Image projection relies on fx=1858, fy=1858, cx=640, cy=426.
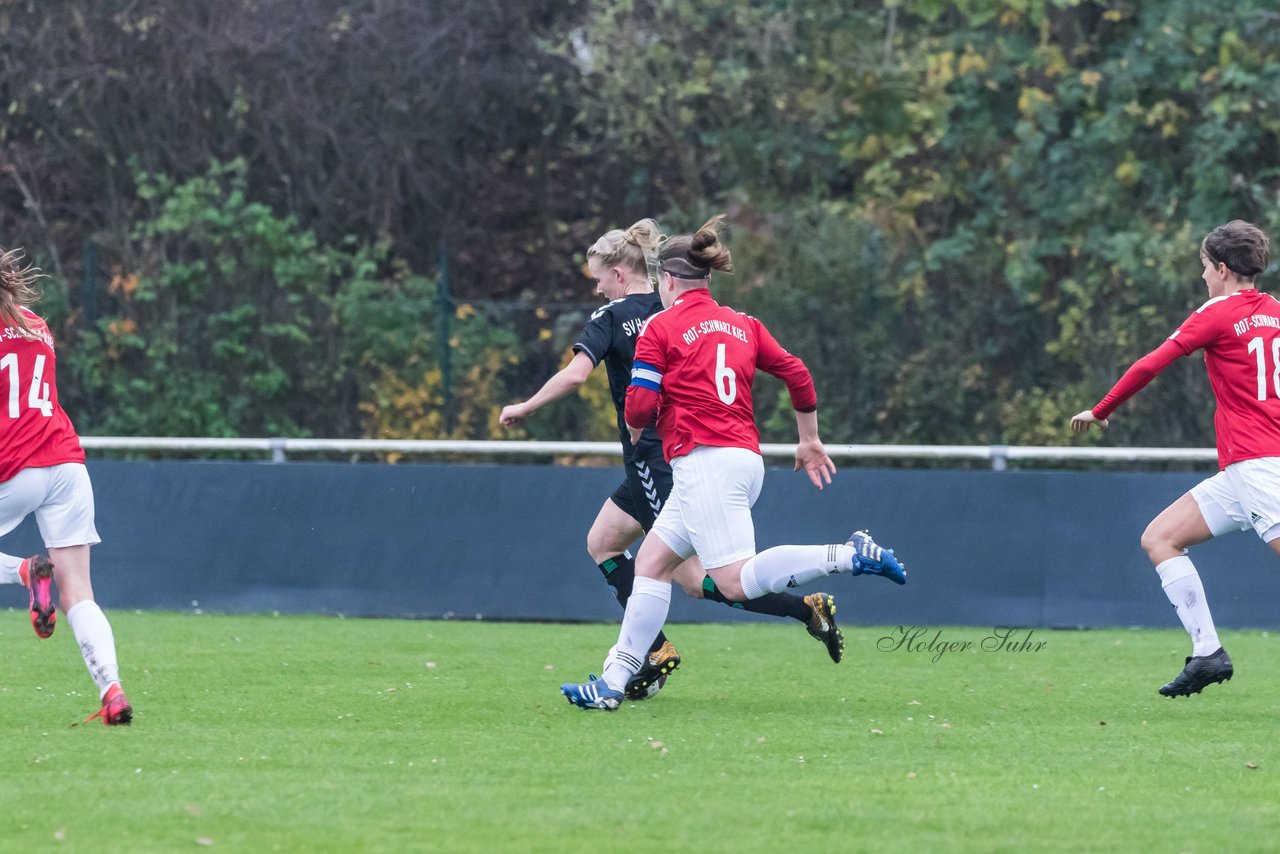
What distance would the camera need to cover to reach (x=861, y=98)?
682 inches

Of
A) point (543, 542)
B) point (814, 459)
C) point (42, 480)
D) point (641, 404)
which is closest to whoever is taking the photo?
point (42, 480)

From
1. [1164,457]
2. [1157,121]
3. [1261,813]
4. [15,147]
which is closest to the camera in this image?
[1261,813]

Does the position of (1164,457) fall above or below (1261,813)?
below

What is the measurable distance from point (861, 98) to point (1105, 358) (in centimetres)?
466

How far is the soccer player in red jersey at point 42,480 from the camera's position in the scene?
7082mm

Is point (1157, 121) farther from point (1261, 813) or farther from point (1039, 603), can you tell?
point (1261, 813)

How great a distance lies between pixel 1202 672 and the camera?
308 inches

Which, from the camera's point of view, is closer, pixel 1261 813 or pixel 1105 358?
pixel 1261 813

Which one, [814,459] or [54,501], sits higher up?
[54,501]

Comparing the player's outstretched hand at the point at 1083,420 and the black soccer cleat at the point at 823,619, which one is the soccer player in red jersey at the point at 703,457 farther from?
the player's outstretched hand at the point at 1083,420

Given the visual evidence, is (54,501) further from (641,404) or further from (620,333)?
(620,333)

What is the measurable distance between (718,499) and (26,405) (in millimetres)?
2711

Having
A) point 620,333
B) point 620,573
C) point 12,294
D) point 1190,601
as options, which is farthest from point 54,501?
point 1190,601

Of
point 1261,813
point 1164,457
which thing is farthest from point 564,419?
point 1261,813
